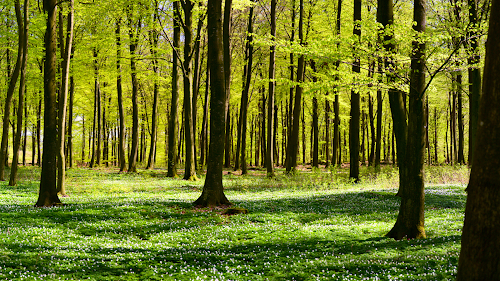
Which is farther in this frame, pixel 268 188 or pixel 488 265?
pixel 268 188

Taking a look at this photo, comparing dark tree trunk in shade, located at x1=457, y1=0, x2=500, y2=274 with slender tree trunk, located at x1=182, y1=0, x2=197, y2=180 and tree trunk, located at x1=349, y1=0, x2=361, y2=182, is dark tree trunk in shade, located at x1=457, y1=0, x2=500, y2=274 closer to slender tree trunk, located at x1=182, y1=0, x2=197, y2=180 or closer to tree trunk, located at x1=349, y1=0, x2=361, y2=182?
tree trunk, located at x1=349, y1=0, x2=361, y2=182

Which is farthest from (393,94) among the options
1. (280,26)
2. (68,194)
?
(280,26)

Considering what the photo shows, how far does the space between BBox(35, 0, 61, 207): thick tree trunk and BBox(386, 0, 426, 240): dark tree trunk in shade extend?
1175 cm

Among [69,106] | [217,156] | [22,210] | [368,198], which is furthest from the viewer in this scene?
[69,106]

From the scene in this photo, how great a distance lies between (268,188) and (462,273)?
1694 centimetres

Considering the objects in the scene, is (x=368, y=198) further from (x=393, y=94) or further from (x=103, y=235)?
(x=103, y=235)

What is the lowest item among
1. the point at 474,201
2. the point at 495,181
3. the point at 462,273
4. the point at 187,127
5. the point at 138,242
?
the point at 138,242

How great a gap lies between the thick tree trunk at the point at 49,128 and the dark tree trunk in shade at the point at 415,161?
11747mm

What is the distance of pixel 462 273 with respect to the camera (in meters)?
3.71

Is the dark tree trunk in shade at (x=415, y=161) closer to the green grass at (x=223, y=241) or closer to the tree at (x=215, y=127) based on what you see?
the green grass at (x=223, y=241)

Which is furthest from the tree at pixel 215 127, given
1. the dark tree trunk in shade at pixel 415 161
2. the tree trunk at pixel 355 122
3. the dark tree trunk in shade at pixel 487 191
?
the tree trunk at pixel 355 122

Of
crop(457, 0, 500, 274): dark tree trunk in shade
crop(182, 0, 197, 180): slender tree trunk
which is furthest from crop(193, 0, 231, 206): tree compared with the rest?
crop(457, 0, 500, 274): dark tree trunk in shade

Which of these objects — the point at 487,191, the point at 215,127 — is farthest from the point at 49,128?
the point at 487,191

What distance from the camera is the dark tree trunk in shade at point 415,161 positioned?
8.56m
